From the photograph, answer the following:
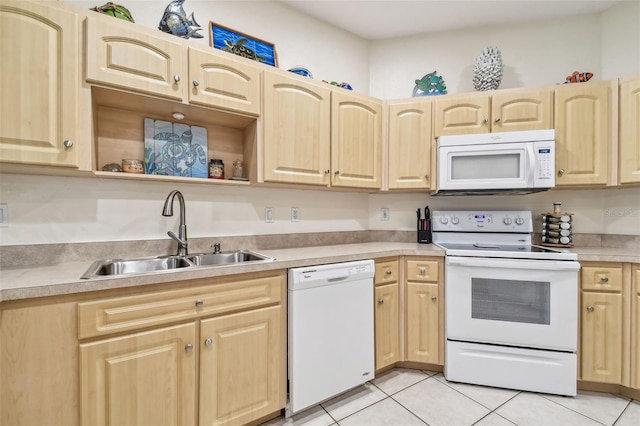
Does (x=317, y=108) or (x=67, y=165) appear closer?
(x=67, y=165)

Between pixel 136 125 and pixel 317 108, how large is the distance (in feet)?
3.81

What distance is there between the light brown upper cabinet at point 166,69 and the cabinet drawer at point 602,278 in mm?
2376

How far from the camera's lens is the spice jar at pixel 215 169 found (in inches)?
73.9

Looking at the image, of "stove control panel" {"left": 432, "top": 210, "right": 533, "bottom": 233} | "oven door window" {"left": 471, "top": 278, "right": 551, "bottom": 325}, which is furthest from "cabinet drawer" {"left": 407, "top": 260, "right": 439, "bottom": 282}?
"stove control panel" {"left": 432, "top": 210, "right": 533, "bottom": 233}

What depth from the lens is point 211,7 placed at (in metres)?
1.97

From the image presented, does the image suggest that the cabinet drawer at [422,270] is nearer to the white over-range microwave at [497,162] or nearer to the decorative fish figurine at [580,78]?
the white over-range microwave at [497,162]

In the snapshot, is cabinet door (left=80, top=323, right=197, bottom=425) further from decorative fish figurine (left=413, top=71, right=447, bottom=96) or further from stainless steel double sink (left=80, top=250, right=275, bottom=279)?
decorative fish figurine (left=413, top=71, right=447, bottom=96)

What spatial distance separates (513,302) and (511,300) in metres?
0.02

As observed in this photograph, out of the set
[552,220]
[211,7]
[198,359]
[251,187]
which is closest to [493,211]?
[552,220]

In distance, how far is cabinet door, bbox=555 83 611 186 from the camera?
202 centimetres

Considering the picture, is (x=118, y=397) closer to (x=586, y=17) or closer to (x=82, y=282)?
(x=82, y=282)

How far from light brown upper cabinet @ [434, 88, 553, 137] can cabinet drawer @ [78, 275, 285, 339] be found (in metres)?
1.81

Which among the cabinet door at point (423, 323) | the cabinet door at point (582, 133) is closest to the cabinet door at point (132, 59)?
the cabinet door at point (423, 323)

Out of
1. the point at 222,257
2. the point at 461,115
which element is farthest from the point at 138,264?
the point at 461,115
